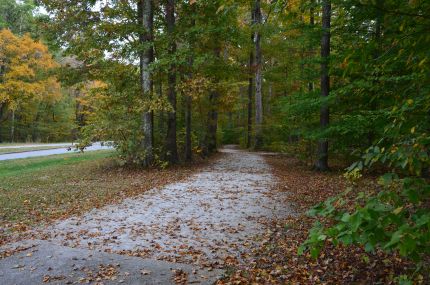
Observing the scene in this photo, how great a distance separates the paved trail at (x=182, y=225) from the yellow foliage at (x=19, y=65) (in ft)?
79.7

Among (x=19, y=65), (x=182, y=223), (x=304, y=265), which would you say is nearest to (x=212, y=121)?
(x=182, y=223)

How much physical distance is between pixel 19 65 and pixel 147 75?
21314mm

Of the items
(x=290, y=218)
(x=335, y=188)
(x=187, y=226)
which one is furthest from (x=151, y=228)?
(x=335, y=188)

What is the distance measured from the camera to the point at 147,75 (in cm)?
1412

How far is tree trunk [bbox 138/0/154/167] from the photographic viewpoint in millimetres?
13919

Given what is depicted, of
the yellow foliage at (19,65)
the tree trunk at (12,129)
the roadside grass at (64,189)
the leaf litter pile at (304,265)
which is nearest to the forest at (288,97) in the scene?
the leaf litter pile at (304,265)

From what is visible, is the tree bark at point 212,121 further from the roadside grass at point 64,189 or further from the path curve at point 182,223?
the path curve at point 182,223

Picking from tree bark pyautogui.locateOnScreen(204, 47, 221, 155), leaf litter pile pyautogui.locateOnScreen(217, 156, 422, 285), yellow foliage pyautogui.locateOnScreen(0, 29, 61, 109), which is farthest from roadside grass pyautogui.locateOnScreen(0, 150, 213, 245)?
yellow foliage pyautogui.locateOnScreen(0, 29, 61, 109)

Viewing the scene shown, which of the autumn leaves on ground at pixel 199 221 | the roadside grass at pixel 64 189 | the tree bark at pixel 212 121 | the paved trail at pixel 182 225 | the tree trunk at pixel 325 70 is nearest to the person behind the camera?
the autumn leaves on ground at pixel 199 221

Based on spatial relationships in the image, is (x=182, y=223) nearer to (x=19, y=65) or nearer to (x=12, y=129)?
(x=19, y=65)

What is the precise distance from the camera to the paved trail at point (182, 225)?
5.55 m

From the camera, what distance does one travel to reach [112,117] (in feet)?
46.3

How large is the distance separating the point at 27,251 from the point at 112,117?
358 inches

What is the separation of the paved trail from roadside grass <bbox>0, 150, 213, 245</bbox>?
62 cm
